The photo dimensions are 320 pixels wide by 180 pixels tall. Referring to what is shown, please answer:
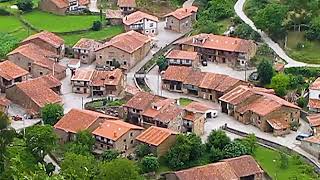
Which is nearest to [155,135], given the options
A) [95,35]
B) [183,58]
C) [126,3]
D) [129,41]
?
[183,58]

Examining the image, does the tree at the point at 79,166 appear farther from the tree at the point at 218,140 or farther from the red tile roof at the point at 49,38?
the red tile roof at the point at 49,38

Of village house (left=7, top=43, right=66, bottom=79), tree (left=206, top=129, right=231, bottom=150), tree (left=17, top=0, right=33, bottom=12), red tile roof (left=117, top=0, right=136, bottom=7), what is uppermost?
red tile roof (left=117, top=0, right=136, bottom=7)

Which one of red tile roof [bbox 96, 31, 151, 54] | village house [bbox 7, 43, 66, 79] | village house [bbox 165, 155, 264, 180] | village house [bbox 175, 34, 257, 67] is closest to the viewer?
village house [bbox 165, 155, 264, 180]

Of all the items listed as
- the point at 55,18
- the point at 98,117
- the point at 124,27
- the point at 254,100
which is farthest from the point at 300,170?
the point at 55,18

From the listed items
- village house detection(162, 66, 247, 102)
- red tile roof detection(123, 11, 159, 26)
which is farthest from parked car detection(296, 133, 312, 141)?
red tile roof detection(123, 11, 159, 26)

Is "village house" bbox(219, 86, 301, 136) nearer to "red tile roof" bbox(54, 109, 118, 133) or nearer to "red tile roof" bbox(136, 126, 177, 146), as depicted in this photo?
"red tile roof" bbox(136, 126, 177, 146)

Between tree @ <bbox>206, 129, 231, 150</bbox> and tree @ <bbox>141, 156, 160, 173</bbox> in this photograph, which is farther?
tree @ <bbox>206, 129, 231, 150</bbox>
